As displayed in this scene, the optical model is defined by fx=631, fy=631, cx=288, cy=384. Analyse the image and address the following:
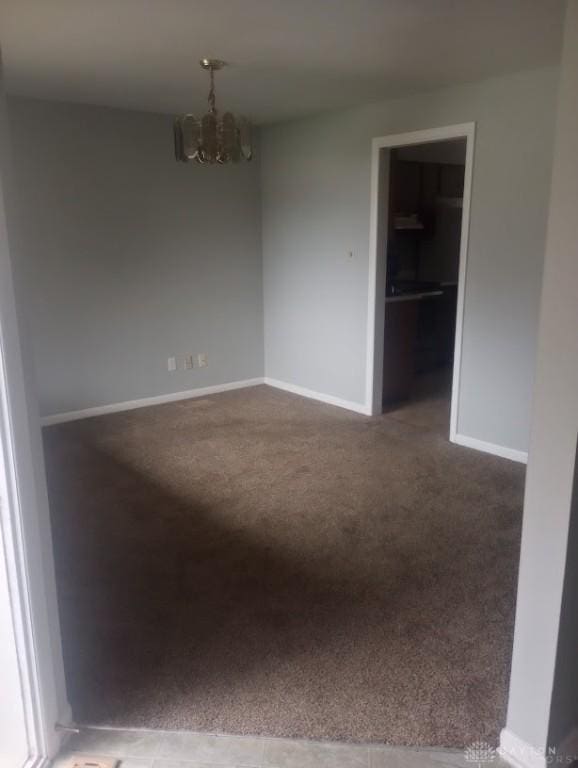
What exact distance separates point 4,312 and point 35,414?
1.01 feet

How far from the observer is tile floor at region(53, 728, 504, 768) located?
181 cm

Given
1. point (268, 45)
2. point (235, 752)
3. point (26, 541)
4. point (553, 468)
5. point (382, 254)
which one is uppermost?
point (268, 45)

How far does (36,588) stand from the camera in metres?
1.71

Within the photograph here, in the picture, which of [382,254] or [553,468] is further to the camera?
[382,254]

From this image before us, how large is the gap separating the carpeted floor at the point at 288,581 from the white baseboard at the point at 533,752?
115mm

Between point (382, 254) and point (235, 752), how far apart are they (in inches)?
146

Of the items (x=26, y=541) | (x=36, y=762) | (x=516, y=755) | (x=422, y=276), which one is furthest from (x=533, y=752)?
(x=422, y=276)

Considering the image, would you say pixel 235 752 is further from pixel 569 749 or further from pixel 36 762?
pixel 569 749

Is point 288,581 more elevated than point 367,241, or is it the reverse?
point 367,241

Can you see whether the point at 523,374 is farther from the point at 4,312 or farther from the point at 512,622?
the point at 4,312

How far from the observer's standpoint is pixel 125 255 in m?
5.03

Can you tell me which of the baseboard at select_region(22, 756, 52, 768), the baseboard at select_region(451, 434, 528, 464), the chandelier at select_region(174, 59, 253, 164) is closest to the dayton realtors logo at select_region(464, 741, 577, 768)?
the baseboard at select_region(22, 756, 52, 768)

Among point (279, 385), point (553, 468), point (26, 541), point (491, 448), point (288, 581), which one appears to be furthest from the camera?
point (279, 385)

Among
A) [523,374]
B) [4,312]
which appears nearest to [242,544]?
[4,312]
